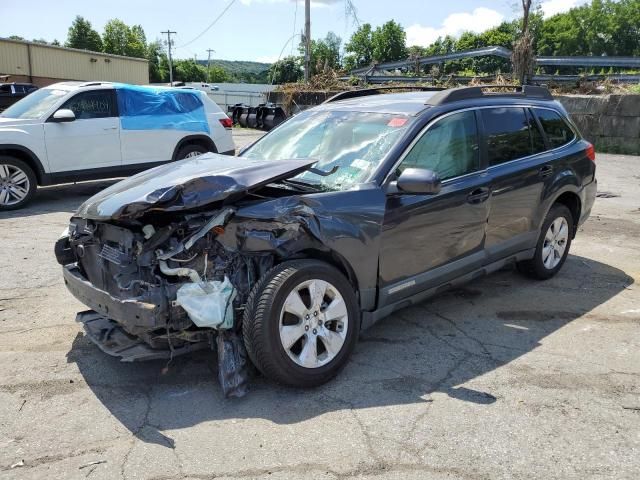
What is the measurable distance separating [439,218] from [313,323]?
1.35m

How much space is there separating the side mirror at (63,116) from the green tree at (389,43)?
79.9m

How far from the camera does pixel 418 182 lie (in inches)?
146

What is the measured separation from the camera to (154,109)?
1018 centimetres

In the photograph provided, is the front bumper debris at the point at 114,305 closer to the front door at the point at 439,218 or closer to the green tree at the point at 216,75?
the front door at the point at 439,218

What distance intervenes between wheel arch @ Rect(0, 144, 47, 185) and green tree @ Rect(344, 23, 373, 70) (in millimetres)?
80710

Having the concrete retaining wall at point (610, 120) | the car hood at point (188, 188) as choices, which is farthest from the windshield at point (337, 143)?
the concrete retaining wall at point (610, 120)

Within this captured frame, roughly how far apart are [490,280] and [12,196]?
23.8 ft

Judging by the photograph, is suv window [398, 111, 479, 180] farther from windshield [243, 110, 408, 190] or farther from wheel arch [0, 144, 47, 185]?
wheel arch [0, 144, 47, 185]

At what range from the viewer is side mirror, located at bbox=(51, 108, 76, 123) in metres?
8.91

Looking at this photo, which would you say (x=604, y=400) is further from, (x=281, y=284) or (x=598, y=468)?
(x=281, y=284)

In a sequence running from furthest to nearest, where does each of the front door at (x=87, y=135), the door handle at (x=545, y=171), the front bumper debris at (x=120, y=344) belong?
1. the front door at (x=87, y=135)
2. the door handle at (x=545, y=171)
3. the front bumper debris at (x=120, y=344)

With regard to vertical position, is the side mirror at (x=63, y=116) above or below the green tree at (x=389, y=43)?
below

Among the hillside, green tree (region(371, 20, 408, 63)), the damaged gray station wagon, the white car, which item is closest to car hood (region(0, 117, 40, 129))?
the white car

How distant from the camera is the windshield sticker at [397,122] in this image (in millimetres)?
4242
